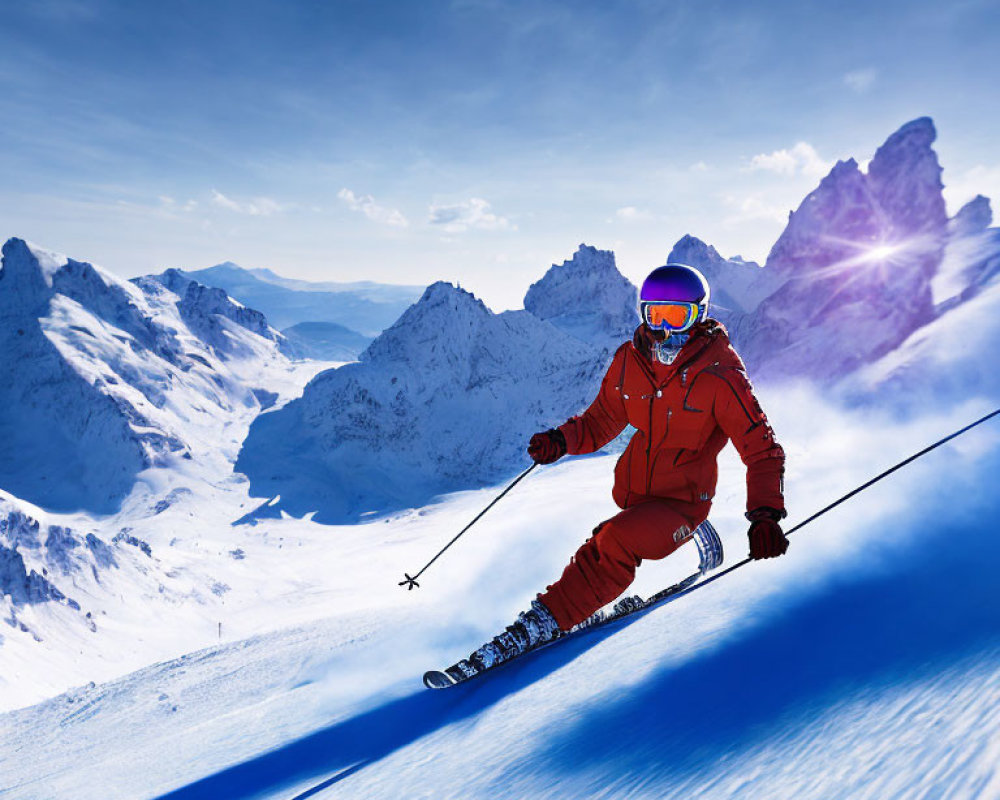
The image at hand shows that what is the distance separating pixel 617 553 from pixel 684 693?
A: 1.21m

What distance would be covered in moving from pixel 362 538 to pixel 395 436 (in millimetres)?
24173

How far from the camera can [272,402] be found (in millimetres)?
117812

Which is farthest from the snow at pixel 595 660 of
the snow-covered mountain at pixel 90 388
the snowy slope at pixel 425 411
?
the snow-covered mountain at pixel 90 388

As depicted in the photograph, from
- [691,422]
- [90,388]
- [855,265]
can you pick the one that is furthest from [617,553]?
A: [90,388]

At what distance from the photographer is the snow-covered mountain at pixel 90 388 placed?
2948 inches

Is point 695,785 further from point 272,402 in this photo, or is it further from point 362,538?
point 272,402

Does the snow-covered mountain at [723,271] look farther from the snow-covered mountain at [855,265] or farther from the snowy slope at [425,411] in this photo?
the snowy slope at [425,411]

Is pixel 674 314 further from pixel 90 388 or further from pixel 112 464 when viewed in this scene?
pixel 90 388

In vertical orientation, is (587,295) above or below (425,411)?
above

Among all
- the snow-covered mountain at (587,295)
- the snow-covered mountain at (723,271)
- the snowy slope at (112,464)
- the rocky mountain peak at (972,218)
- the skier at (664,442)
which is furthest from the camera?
the snow-covered mountain at (587,295)

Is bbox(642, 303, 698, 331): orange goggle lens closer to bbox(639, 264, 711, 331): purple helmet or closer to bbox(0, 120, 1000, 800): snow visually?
bbox(639, 264, 711, 331): purple helmet

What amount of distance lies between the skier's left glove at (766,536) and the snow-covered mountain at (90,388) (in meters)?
80.4

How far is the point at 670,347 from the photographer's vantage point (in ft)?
11.6

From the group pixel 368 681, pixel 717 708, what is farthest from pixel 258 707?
pixel 717 708
